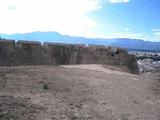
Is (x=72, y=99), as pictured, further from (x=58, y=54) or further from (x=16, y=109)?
(x=58, y=54)

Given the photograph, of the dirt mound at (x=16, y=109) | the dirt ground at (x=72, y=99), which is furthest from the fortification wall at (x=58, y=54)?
the dirt mound at (x=16, y=109)

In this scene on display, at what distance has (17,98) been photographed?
701cm

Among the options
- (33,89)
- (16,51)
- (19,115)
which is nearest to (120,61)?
(16,51)

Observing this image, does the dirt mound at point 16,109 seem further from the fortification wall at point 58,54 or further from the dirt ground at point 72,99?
the fortification wall at point 58,54

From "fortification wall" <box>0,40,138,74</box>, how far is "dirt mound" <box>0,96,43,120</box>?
360 inches

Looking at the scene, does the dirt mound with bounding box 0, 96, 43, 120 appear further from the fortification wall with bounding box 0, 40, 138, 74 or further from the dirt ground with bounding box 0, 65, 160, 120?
the fortification wall with bounding box 0, 40, 138, 74

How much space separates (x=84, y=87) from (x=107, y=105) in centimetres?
192

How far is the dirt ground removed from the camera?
6.27 meters

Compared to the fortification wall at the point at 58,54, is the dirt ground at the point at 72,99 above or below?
below

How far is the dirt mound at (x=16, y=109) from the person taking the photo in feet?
19.0

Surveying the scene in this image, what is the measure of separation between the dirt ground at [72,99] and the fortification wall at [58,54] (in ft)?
19.5

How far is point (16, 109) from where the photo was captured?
6.19 m

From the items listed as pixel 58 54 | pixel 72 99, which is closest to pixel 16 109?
pixel 72 99

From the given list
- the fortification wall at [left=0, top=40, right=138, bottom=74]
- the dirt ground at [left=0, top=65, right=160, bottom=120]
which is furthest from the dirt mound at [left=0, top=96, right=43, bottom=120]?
the fortification wall at [left=0, top=40, right=138, bottom=74]
